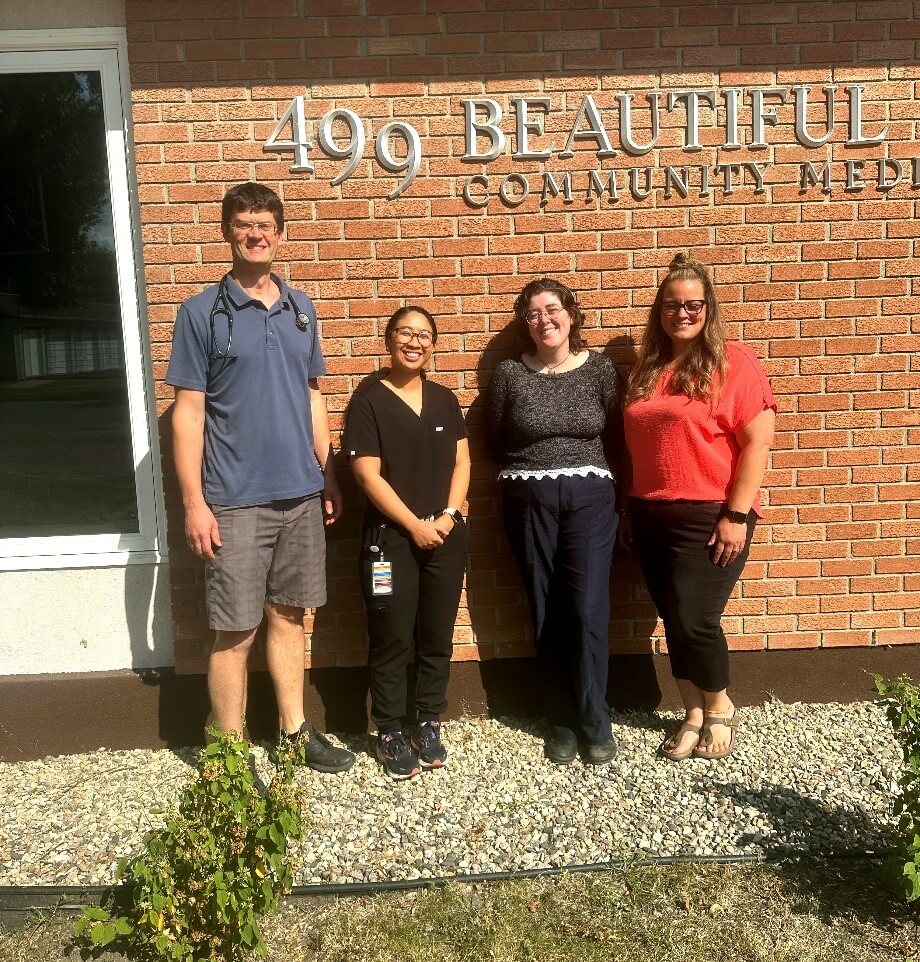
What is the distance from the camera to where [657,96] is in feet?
13.5

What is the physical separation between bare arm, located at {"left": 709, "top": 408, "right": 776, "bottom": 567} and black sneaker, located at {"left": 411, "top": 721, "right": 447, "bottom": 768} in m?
1.42

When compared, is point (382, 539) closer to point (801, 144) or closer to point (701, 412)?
point (701, 412)

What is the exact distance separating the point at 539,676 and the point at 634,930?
1.51 metres

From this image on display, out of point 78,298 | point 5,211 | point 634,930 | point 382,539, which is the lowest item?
point 634,930

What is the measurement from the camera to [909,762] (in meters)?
2.93

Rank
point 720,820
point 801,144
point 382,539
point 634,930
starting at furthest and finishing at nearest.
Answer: point 801,144 < point 382,539 < point 720,820 < point 634,930

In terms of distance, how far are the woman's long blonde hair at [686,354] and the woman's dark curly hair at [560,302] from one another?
0.98 ft

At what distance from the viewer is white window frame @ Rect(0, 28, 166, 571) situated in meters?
4.08

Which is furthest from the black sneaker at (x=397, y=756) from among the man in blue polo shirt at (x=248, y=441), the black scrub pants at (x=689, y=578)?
the black scrub pants at (x=689, y=578)

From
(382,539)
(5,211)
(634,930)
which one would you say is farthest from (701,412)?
(5,211)

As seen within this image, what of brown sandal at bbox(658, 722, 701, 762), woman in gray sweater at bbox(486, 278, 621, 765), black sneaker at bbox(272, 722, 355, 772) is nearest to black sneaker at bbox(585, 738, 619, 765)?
woman in gray sweater at bbox(486, 278, 621, 765)

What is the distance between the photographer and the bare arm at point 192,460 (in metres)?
3.56

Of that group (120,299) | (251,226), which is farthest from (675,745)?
(120,299)

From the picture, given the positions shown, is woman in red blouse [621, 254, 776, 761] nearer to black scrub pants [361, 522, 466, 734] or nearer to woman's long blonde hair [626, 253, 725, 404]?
woman's long blonde hair [626, 253, 725, 404]
